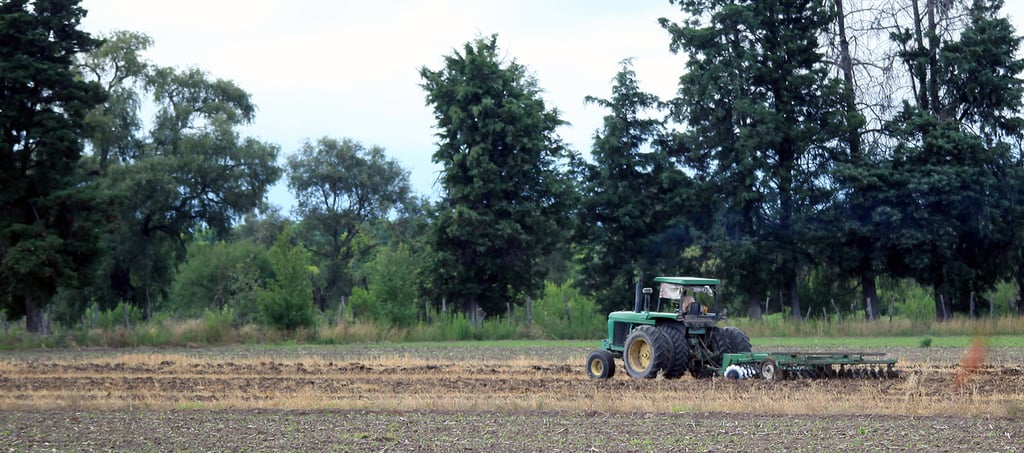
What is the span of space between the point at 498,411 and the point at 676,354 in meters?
5.04

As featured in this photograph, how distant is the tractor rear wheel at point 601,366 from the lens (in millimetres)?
22016

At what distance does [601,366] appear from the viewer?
875 inches

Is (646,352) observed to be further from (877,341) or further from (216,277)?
(216,277)

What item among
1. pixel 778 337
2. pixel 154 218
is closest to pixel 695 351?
pixel 778 337

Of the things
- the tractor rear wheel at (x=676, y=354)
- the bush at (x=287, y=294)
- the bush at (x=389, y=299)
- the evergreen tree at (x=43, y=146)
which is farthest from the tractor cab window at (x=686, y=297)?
the evergreen tree at (x=43, y=146)

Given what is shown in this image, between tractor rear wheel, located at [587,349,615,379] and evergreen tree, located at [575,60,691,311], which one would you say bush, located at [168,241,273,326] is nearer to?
evergreen tree, located at [575,60,691,311]

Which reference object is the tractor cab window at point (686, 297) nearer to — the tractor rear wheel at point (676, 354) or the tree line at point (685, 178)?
the tractor rear wheel at point (676, 354)

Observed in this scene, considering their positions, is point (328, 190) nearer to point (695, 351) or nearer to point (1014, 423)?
point (695, 351)

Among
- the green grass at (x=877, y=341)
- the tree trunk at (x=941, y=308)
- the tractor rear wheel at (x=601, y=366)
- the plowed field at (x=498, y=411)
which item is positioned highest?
the tree trunk at (x=941, y=308)

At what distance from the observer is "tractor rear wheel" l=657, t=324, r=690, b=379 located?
20688 mm

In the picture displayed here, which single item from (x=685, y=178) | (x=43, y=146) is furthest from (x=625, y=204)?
(x=43, y=146)

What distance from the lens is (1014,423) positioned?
14.5 metres

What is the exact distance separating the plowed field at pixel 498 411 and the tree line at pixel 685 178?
1943 centimetres

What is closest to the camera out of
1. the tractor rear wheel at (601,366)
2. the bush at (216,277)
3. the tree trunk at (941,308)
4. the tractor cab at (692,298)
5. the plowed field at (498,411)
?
the plowed field at (498,411)
